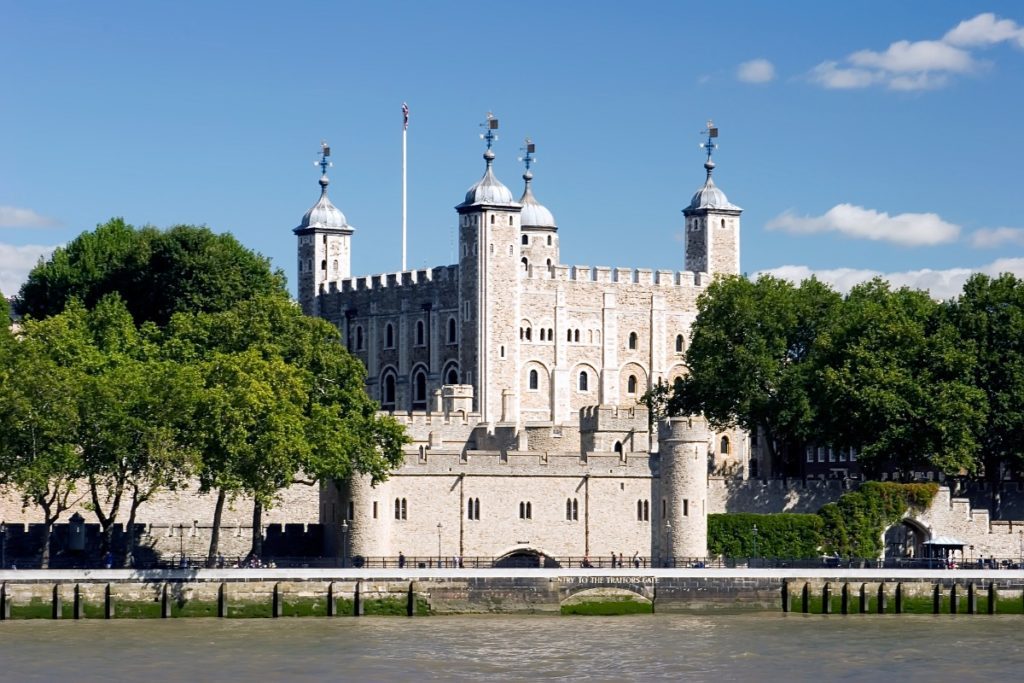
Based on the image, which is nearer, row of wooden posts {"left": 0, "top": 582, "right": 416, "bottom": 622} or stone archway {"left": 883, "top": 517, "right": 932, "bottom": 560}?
row of wooden posts {"left": 0, "top": 582, "right": 416, "bottom": 622}

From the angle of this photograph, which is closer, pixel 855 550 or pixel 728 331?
pixel 855 550

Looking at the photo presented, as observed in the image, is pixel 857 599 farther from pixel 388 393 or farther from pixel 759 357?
pixel 388 393

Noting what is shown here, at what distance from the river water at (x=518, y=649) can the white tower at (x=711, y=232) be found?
44820 millimetres

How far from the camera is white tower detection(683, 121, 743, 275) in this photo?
383 ft

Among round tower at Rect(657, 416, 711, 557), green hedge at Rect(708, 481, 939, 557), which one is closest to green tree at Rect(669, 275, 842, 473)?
green hedge at Rect(708, 481, 939, 557)

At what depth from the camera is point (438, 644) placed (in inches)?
2552

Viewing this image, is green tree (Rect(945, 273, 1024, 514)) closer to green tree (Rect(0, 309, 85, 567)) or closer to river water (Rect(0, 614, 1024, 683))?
river water (Rect(0, 614, 1024, 683))

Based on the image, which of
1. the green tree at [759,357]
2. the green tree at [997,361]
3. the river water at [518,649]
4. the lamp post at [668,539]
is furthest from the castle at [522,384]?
the green tree at [997,361]

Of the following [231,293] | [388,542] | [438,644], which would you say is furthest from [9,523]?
[231,293]

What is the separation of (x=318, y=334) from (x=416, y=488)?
33.3 ft

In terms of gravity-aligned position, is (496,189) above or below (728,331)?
above

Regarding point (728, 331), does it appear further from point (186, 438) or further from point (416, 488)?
point (186, 438)

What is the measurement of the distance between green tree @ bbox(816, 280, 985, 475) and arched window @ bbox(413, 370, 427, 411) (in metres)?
22.5

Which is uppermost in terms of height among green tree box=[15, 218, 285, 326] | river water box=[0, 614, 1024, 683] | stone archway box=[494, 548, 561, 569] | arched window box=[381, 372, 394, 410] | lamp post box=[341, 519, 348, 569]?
green tree box=[15, 218, 285, 326]
